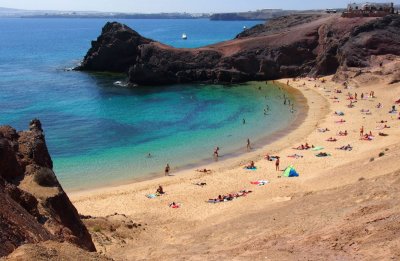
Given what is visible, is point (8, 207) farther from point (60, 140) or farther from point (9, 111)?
point (9, 111)

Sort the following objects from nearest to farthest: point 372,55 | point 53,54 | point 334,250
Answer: point 334,250 < point 372,55 < point 53,54

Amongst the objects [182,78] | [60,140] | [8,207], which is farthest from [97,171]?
[182,78]

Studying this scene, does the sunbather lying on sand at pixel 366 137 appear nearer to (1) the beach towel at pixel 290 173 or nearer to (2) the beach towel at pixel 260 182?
(1) the beach towel at pixel 290 173

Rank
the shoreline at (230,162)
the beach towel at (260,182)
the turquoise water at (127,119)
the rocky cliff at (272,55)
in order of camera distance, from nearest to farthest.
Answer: the beach towel at (260,182)
the shoreline at (230,162)
the turquoise water at (127,119)
the rocky cliff at (272,55)

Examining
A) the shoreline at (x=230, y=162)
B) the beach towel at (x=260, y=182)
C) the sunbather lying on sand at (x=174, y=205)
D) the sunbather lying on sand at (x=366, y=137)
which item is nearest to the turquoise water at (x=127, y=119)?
the shoreline at (x=230, y=162)

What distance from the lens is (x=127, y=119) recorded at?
56719mm

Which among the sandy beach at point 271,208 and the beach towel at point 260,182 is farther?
the beach towel at point 260,182

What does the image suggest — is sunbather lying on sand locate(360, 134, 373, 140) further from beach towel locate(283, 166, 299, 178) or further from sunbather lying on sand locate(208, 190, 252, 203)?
sunbather lying on sand locate(208, 190, 252, 203)

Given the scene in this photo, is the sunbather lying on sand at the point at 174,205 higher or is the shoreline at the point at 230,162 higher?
the sunbather lying on sand at the point at 174,205

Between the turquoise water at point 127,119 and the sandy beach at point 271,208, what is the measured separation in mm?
3969

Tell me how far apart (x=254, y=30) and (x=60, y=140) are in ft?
222

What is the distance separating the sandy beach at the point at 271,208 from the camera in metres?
16.2

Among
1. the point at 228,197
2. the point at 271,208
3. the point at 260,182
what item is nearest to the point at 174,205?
the point at 228,197

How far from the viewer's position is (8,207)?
1363cm
